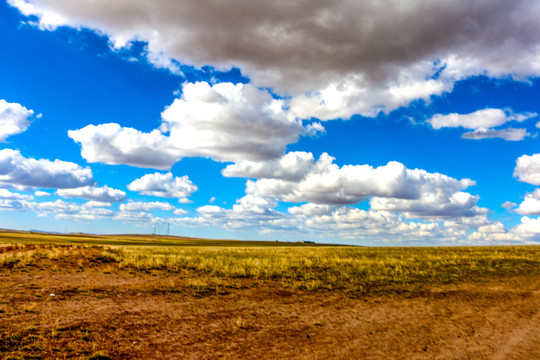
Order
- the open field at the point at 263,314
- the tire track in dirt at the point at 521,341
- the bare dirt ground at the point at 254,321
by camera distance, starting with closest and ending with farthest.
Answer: the tire track in dirt at the point at 521,341 → the bare dirt ground at the point at 254,321 → the open field at the point at 263,314

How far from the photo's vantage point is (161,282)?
21453 millimetres

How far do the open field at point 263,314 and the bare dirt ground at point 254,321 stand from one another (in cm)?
4

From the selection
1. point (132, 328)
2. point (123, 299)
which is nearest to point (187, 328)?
point (132, 328)

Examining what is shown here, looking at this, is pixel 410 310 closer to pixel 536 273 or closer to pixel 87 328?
pixel 87 328

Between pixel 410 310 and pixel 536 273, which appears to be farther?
pixel 536 273

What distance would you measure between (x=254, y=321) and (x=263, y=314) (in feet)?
3.85

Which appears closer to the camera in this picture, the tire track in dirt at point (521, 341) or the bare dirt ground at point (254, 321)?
the tire track in dirt at point (521, 341)

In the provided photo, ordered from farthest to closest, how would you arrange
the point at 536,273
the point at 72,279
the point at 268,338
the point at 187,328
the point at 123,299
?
the point at 536,273, the point at 72,279, the point at 123,299, the point at 187,328, the point at 268,338

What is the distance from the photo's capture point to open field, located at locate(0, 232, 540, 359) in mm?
9852

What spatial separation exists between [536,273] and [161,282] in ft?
90.5

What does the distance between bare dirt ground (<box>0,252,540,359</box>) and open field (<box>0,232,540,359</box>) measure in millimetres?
42

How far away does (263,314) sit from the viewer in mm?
14258

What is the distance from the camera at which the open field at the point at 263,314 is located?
9.85 meters

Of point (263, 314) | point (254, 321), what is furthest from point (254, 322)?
point (263, 314)
